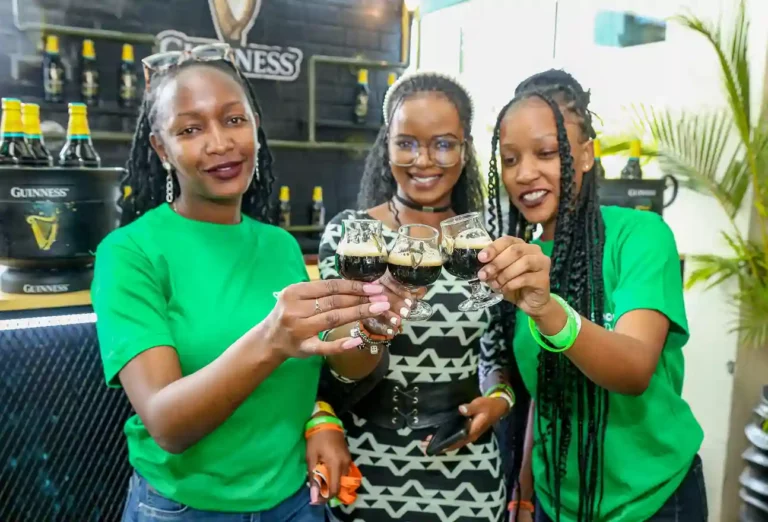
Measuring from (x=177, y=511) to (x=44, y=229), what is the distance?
999 mm

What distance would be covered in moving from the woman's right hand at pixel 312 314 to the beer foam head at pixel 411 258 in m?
0.16

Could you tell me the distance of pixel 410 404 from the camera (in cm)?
165

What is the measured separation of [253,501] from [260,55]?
3.83 m

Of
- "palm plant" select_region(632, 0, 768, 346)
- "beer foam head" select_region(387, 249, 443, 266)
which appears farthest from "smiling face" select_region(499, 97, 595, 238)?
"palm plant" select_region(632, 0, 768, 346)

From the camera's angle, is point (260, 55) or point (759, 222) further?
point (260, 55)

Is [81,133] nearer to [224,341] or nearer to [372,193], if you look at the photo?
[372,193]

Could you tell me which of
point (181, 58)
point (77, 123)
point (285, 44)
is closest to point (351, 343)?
point (181, 58)

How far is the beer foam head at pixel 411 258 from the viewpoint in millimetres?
1302

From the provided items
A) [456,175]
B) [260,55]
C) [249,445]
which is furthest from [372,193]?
[260,55]

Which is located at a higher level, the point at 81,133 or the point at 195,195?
the point at 81,133

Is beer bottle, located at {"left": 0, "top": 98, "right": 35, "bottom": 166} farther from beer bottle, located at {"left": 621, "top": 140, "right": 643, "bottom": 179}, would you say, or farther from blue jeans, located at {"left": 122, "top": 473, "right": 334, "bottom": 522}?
beer bottle, located at {"left": 621, "top": 140, "right": 643, "bottom": 179}

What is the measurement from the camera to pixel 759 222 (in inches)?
133

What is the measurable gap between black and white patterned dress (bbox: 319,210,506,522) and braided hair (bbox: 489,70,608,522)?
8.7 inches

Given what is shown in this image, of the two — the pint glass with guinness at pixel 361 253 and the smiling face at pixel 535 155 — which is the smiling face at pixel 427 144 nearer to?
the smiling face at pixel 535 155
